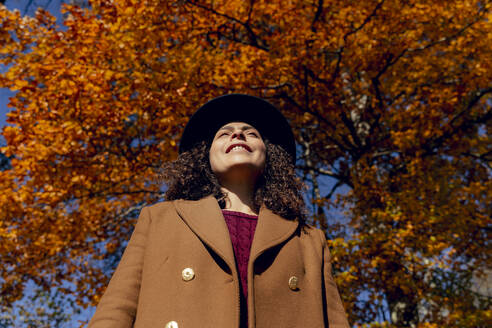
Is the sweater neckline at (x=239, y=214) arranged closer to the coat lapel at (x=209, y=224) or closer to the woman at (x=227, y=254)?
the woman at (x=227, y=254)

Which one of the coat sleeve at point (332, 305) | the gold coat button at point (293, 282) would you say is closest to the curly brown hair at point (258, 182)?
the coat sleeve at point (332, 305)

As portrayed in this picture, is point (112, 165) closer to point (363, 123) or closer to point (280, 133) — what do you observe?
point (280, 133)

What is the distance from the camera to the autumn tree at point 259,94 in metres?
6.03

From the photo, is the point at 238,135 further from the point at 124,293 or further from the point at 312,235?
the point at 124,293

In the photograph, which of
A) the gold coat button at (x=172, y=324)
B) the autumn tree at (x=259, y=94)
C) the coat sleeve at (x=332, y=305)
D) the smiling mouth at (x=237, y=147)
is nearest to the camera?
the gold coat button at (x=172, y=324)

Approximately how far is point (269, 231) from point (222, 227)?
13.3 inches

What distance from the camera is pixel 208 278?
6.51 ft

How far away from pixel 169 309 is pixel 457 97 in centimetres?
780

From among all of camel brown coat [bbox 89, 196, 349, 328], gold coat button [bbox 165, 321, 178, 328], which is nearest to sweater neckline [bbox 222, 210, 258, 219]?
camel brown coat [bbox 89, 196, 349, 328]

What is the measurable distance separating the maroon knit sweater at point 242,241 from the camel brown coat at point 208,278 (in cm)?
8

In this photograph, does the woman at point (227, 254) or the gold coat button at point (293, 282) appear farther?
the gold coat button at point (293, 282)

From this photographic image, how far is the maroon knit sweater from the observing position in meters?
1.96

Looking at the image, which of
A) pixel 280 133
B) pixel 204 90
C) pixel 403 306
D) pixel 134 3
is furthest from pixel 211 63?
pixel 403 306

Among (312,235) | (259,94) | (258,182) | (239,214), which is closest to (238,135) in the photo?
(258,182)
